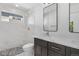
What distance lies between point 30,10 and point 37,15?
0.38 m

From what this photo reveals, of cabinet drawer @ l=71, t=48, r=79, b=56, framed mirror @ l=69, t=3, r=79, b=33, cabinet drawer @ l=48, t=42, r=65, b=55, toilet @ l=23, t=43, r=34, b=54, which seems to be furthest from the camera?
toilet @ l=23, t=43, r=34, b=54

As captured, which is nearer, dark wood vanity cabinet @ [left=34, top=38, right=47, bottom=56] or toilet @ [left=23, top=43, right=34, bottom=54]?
dark wood vanity cabinet @ [left=34, top=38, right=47, bottom=56]

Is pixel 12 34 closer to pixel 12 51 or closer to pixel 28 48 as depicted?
pixel 12 51

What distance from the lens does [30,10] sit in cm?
329

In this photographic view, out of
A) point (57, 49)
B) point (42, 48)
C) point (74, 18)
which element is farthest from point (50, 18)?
point (57, 49)

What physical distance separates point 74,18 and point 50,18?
1018 millimetres

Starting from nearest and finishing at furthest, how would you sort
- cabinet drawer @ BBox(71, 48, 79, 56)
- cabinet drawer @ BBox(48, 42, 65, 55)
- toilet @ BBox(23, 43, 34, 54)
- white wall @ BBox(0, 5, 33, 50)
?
cabinet drawer @ BBox(71, 48, 79, 56) → cabinet drawer @ BBox(48, 42, 65, 55) → white wall @ BBox(0, 5, 33, 50) → toilet @ BBox(23, 43, 34, 54)

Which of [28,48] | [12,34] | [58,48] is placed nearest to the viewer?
[58,48]

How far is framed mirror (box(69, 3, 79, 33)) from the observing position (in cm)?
176

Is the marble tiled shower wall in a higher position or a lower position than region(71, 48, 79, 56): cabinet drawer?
lower

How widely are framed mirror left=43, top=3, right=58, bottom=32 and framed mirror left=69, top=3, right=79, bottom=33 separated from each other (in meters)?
0.55

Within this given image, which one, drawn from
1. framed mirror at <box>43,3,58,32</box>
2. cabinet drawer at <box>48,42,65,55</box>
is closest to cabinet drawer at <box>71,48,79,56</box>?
cabinet drawer at <box>48,42,65,55</box>

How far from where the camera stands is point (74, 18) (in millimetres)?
1809

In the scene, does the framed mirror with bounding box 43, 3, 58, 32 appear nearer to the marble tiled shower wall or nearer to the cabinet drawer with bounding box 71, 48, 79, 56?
the marble tiled shower wall
